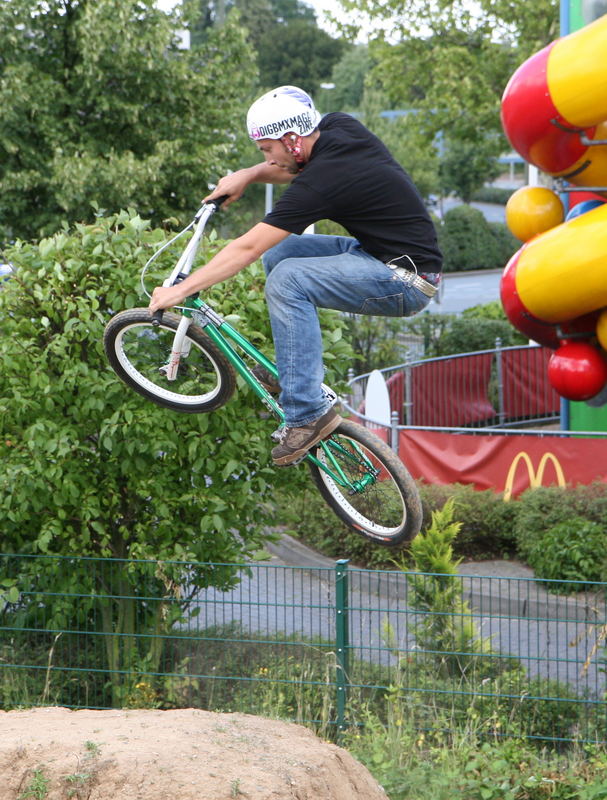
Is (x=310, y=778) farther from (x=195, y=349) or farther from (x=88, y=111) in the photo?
(x=88, y=111)

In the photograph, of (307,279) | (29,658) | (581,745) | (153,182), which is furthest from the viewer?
(153,182)

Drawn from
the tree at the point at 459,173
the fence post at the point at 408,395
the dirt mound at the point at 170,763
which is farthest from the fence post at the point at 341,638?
the tree at the point at 459,173

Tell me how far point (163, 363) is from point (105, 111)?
37.6 feet

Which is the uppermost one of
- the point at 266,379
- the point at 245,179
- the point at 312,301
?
the point at 245,179

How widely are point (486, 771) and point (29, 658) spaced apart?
138 inches

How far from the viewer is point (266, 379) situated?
590 centimetres

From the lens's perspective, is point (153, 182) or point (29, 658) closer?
point (29, 658)

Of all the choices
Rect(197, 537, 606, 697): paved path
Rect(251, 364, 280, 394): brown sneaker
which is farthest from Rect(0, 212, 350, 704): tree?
Rect(251, 364, 280, 394): brown sneaker

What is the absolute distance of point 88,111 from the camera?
57.3 feet

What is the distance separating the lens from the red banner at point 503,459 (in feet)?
39.2

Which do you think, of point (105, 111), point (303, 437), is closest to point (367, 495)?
point (303, 437)

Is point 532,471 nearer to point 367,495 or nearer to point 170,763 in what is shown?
point 367,495

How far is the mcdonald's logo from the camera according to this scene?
12.0 meters

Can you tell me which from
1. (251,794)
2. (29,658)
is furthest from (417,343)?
(251,794)
